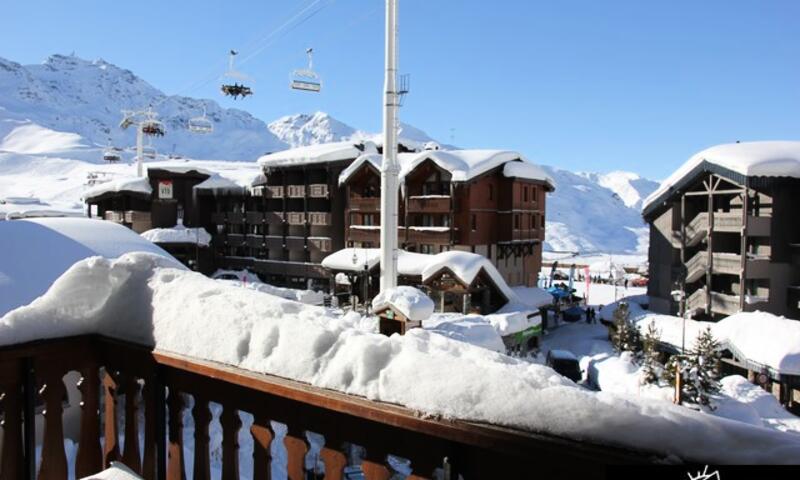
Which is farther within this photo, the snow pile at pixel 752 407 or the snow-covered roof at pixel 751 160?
the snow-covered roof at pixel 751 160

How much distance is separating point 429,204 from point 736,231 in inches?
560

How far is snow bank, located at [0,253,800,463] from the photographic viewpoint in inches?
58.4

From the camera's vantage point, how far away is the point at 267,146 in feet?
596

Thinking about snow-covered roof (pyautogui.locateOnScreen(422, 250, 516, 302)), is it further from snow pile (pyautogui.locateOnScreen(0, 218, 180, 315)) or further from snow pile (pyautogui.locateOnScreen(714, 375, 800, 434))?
snow pile (pyautogui.locateOnScreen(0, 218, 180, 315))

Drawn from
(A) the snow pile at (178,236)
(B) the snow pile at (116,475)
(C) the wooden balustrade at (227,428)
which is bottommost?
(A) the snow pile at (178,236)

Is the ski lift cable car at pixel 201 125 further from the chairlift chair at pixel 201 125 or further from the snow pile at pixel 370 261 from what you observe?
the snow pile at pixel 370 261

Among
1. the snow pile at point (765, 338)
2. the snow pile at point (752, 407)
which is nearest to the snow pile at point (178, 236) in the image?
the snow pile at point (765, 338)

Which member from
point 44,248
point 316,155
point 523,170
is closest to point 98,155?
point 316,155

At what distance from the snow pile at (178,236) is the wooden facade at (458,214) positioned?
38.7ft

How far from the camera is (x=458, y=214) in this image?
27.8 metres

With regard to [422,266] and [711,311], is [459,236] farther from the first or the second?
[711,311]

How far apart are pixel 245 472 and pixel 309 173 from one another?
28.1 metres

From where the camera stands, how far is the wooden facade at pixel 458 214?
91.0ft

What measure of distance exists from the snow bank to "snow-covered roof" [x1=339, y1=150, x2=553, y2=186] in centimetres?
2385
